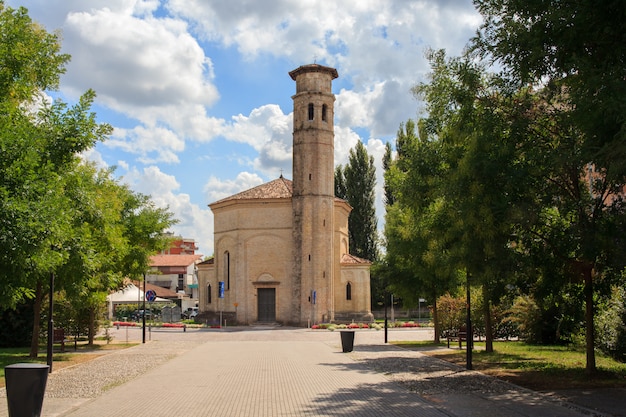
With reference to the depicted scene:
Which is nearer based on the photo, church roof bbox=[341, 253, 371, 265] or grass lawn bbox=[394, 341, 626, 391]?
grass lawn bbox=[394, 341, 626, 391]

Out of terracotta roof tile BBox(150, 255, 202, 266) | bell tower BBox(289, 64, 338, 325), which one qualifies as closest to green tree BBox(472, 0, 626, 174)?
bell tower BBox(289, 64, 338, 325)

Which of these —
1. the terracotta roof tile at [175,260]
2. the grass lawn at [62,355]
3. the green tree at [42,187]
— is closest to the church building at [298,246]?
the grass lawn at [62,355]

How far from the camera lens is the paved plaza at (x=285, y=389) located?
37.9 feet

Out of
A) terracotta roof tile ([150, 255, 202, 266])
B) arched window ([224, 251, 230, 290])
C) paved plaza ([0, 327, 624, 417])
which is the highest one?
terracotta roof tile ([150, 255, 202, 266])

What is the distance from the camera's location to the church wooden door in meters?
51.9

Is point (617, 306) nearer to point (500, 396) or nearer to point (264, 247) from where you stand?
point (500, 396)

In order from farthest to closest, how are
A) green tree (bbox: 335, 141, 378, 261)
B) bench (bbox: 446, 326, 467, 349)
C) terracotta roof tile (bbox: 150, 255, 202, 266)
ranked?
terracotta roof tile (bbox: 150, 255, 202, 266) < green tree (bbox: 335, 141, 378, 261) < bench (bbox: 446, 326, 467, 349)

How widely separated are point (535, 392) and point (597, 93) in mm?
6399

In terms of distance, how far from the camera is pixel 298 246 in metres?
50.5

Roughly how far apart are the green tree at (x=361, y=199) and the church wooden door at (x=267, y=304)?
17004 millimetres

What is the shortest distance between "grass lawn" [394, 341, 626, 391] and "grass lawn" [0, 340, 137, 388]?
42.0ft

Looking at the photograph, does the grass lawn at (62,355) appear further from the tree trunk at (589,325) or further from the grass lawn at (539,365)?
the tree trunk at (589,325)

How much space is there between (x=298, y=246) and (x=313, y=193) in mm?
4455

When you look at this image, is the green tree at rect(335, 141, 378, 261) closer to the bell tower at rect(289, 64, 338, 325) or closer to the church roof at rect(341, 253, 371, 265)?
the church roof at rect(341, 253, 371, 265)
